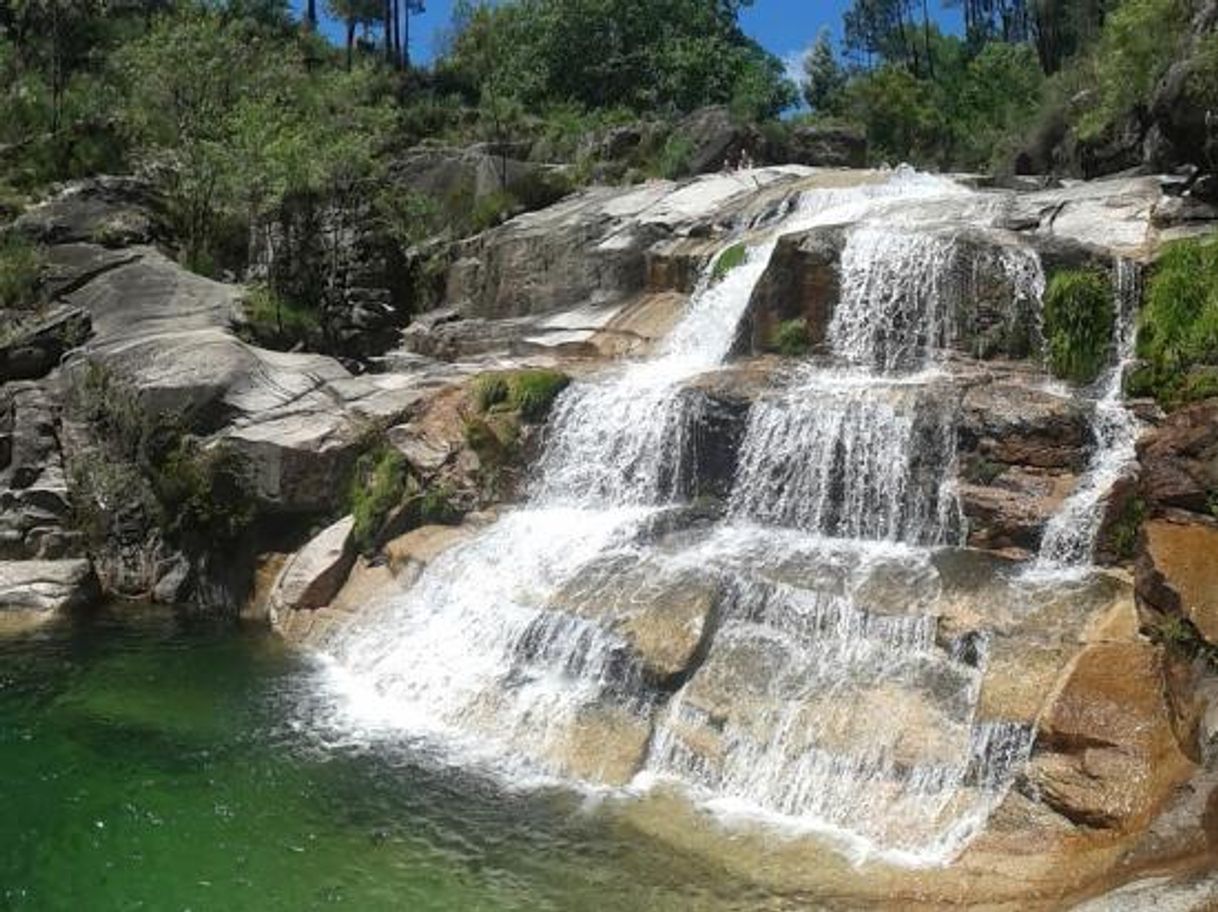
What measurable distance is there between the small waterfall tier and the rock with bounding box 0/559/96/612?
5.57 m

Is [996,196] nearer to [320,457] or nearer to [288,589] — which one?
[320,457]

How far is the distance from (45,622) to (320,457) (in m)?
4.94

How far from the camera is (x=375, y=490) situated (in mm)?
18500

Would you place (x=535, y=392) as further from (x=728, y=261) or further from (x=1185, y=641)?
(x=1185, y=641)

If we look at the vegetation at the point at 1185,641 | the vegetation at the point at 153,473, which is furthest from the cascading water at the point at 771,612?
the vegetation at the point at 153,473

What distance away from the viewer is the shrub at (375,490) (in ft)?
59.8

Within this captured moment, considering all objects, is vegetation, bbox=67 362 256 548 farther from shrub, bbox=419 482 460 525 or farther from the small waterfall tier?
the small waterfall tier

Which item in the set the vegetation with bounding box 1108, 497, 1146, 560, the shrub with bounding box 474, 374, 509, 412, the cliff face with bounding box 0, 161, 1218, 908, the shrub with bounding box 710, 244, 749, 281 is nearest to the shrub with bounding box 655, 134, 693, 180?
the cliff face with bounding box 0, 161, 1218, 908

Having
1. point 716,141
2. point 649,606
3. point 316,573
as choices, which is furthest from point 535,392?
point 716,141

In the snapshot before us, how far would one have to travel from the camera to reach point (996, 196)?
2223 centimetres

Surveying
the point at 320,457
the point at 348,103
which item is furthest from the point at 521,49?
the point at 320,457

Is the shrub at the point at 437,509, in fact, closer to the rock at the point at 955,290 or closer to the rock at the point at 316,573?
the rock at the point at 316,573

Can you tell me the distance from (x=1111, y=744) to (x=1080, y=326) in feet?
26.9

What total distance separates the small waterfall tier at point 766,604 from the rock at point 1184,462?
48.8 inches
